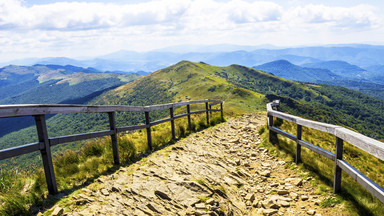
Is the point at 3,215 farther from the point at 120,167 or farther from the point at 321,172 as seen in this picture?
the point at 321,172

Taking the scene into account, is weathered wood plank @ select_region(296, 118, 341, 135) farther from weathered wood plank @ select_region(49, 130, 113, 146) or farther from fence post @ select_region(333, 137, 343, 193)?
weathered wood plank @ select_region(49, 130, 113, 146)

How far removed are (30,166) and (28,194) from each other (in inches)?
75.2

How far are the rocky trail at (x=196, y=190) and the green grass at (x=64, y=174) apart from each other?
431 mm

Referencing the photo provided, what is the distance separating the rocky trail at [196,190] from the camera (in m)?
4.61

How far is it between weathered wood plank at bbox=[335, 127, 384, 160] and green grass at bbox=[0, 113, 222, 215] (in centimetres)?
571

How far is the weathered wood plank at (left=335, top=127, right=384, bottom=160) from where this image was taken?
149 inches

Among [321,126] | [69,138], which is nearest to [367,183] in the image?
[321,126]

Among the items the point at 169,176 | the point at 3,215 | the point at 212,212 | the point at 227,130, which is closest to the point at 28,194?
the point at 3,215

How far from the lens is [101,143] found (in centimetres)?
748

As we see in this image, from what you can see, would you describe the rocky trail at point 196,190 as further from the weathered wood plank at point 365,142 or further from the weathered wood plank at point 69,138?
the weathered wood plank at point 365,142

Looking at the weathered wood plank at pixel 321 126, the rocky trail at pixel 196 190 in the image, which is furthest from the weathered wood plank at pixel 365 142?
the rocky trail at pixel 196 190

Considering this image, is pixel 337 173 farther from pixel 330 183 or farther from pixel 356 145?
pixel 356 145

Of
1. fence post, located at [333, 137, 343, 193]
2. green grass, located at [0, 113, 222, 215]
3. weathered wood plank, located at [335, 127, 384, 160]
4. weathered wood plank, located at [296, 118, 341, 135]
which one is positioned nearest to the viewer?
weathered wood plank, located at [335, 127, 384, 160]

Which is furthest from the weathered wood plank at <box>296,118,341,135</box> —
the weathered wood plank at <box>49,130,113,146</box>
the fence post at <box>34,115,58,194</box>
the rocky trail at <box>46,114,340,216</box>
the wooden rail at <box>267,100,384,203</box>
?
the fence post at <box>34,115,58,194</box>
